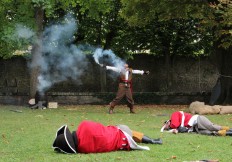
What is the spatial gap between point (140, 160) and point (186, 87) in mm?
18928

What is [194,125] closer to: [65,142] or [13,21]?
[65,142]

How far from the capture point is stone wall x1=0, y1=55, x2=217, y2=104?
84.1 feet

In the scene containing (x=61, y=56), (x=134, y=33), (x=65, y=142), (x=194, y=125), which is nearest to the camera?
(x=65, y=142)

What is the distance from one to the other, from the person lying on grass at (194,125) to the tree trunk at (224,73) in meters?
11.4

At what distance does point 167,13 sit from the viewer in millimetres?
21688

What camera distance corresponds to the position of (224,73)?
2228cm

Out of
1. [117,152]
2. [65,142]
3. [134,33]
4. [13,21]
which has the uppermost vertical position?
[13,21]

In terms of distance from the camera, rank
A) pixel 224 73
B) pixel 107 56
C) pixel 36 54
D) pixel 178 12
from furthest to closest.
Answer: pixel 107 56, pixel 36 54, pixel 224 73, pixel 178 12

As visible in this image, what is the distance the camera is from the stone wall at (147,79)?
2562 centimetres

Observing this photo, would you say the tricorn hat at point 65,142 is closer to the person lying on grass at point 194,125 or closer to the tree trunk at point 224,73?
the person lying on grass at point 194,125

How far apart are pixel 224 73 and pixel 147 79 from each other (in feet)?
17.8

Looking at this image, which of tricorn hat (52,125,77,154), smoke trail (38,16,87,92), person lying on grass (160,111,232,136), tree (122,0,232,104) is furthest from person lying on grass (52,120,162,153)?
smoke trail (38,16,87,92)

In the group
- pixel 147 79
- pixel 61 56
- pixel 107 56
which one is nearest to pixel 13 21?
pixel 61 56

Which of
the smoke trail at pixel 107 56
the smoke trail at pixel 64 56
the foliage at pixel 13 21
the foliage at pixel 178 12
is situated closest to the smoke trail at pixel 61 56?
the smoke trail at pixel 64 56
